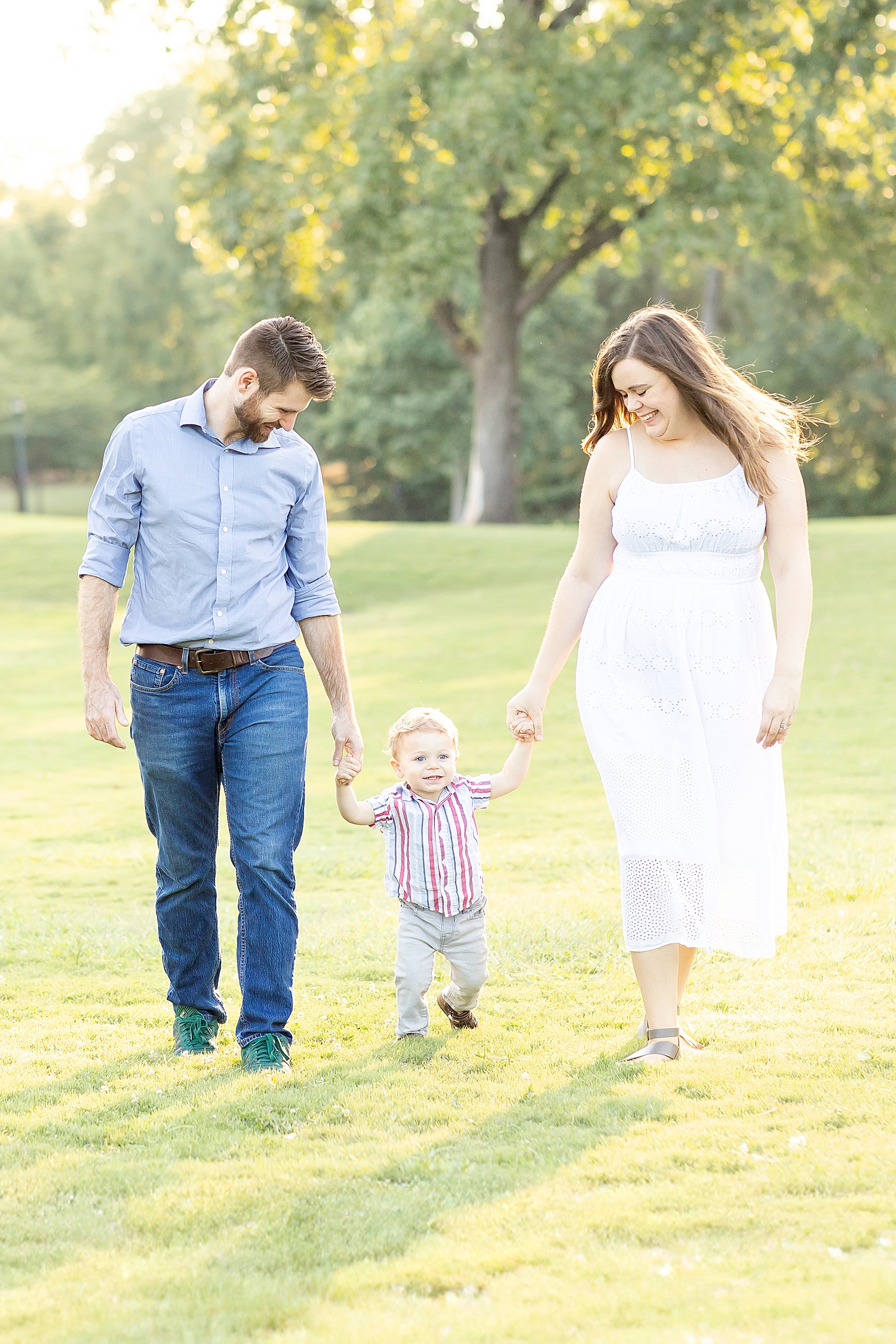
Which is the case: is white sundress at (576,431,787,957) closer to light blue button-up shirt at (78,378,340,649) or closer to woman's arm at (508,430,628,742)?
woman's arm at (508,430,628,742)

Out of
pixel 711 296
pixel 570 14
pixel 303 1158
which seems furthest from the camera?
pixel 711 296

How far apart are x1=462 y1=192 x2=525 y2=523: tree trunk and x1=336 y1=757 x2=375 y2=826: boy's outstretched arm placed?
2468 cm

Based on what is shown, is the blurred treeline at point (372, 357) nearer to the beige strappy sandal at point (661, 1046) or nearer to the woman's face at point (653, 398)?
the woman's face at point (653, 398)

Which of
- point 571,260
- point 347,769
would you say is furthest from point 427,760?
point 571,260

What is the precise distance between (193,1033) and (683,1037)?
1548 millimetres

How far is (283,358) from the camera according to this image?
412 centimetres

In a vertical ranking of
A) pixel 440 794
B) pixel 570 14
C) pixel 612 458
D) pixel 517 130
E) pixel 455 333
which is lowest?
pixel 440 794

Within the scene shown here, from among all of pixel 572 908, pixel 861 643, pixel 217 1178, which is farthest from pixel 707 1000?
pixel 861 643

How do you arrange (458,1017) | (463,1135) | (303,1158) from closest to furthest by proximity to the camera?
(303,1158) < (463,1135) < (458,1017)

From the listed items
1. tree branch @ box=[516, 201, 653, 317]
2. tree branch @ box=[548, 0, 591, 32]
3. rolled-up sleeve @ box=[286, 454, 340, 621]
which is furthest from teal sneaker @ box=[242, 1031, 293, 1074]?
tree branch @ box=[516, 201, 653, 317]

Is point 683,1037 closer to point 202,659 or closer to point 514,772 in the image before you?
point 514,772

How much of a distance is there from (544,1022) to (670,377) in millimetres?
2161

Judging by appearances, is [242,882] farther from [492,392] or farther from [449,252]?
[492,392]

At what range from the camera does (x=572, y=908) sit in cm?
654
